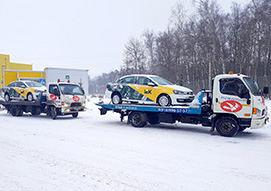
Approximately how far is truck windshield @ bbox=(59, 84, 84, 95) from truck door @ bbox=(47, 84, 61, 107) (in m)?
0.30

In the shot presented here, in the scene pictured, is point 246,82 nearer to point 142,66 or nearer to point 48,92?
point 48,92

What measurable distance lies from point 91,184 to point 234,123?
19.4 ft

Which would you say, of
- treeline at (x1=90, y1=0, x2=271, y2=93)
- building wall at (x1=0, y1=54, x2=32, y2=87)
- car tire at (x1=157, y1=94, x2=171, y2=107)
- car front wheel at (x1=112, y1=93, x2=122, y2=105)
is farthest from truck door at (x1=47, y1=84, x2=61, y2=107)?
building wall at (x1=0, y1=54, x2=32, y2=87)

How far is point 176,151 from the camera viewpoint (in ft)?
22.2

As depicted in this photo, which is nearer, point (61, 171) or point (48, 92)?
point (61, 171)

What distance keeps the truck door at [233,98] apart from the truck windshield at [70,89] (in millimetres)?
8591

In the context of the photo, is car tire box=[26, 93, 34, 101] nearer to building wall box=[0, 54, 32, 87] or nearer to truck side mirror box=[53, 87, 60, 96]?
truck side mirror box=[53, 87, 60, 96]

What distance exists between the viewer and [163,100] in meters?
10.3

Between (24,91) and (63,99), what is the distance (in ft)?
12.5

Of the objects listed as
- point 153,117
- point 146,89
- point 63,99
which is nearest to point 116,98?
point 146,89

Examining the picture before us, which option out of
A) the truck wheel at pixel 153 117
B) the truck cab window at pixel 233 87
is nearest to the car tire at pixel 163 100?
the truck wheel at pixel 153 117

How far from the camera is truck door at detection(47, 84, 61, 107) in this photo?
13.9 m

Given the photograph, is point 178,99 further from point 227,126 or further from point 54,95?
point 54,95

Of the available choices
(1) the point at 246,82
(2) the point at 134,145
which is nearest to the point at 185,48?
(1) the point at 246,82
